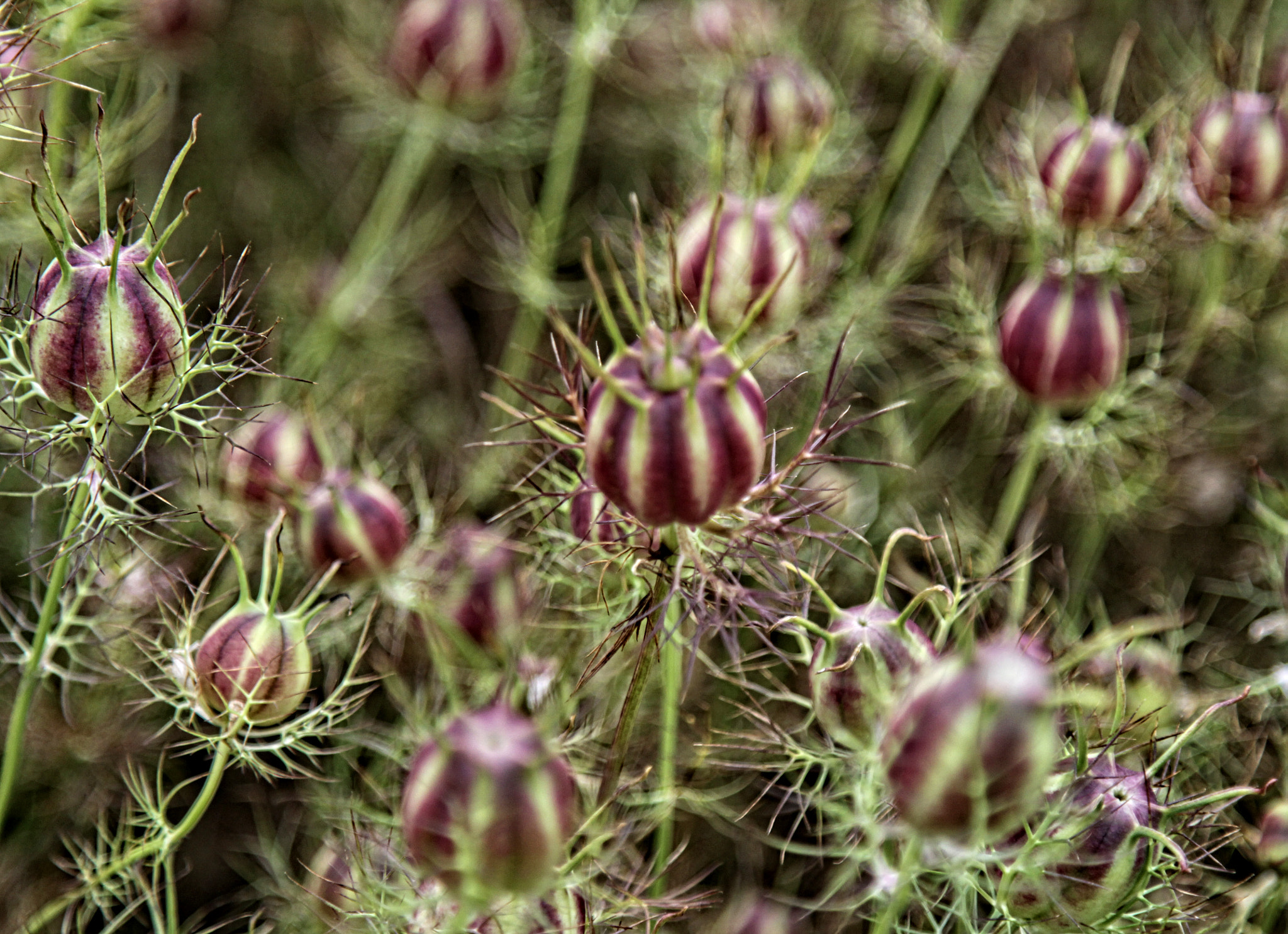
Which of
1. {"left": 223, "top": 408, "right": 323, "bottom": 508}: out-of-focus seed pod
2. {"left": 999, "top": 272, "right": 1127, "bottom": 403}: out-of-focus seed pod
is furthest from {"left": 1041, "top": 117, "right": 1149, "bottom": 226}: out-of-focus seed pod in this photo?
{"left": 223, "top": 408, "right": 323, "bottom": 508}: out-of-focus seed pod

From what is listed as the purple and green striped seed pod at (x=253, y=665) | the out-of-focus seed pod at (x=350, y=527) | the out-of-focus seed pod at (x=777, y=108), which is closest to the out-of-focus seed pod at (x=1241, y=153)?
the out-of-focus seed pod at (x=777, y=108)

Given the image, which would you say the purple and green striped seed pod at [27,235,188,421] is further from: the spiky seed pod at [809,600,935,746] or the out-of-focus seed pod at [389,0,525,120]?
the out-of-focus seed pod at [389,0,525,120]

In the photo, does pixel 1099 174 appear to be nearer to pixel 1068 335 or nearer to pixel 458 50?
pixel 1068 335

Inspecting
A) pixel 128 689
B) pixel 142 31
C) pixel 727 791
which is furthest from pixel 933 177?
pixel 128 689

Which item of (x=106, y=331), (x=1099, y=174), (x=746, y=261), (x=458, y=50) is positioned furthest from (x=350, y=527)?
(x=1099, y=174)

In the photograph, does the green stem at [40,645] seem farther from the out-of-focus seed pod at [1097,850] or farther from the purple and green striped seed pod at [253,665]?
the out-of-focus seed pod at [1097,850]

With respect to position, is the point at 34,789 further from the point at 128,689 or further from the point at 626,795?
the point at 626,795
